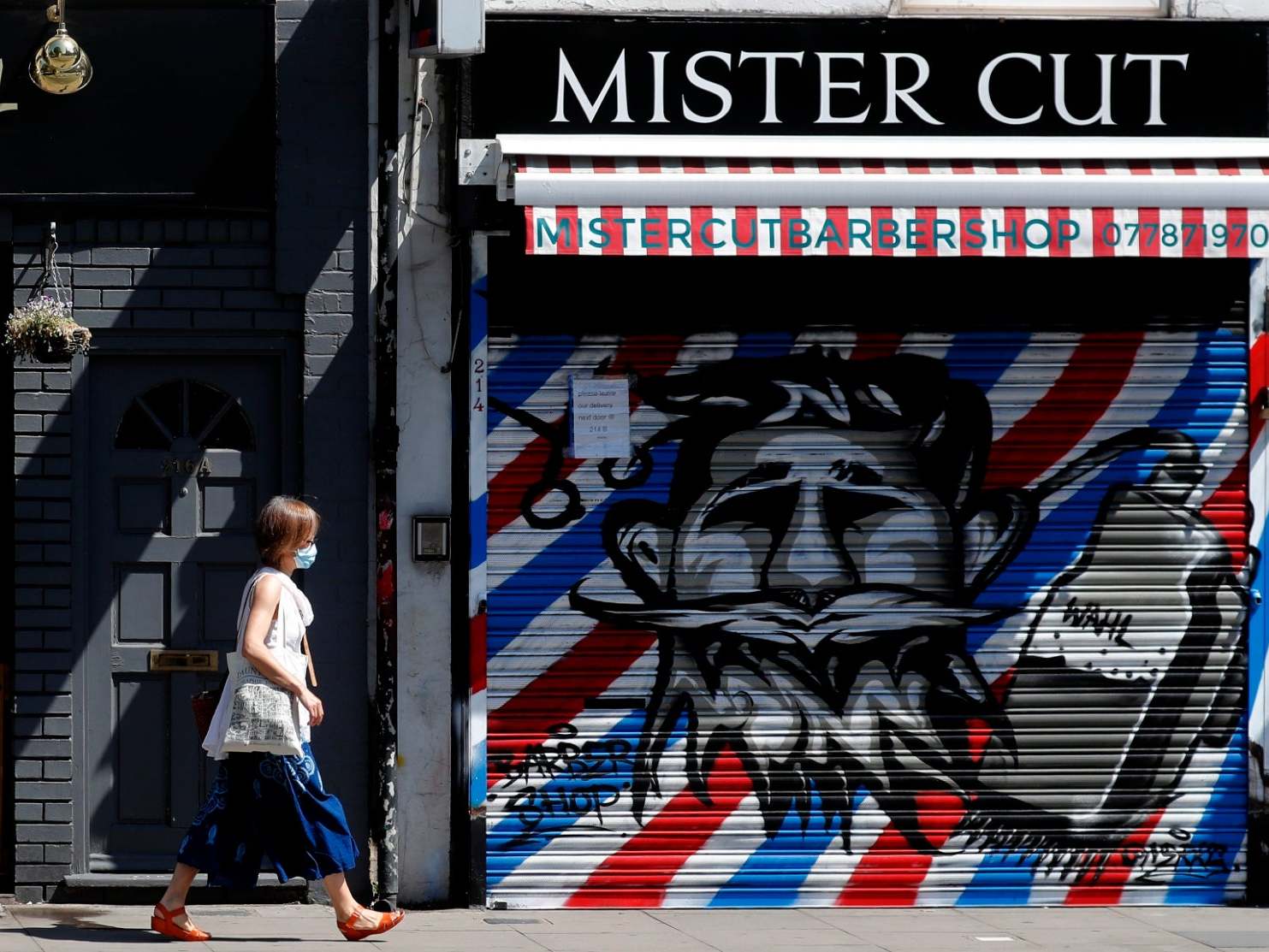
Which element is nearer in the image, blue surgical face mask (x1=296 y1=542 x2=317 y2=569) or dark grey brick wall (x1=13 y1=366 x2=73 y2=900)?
blue surgical face mask (x1=296 y1=542 x2=317 y2=569)

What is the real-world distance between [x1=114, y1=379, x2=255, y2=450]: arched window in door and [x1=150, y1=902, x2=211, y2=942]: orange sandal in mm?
2287

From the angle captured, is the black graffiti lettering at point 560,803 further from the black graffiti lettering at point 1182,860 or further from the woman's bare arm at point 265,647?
the black graffiti lettering at point 1182,860

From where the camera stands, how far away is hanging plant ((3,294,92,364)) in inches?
309

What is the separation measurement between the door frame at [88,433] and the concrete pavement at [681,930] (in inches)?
24.5

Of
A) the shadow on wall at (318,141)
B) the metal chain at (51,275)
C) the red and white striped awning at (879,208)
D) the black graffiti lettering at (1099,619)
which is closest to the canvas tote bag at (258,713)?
the shadow on wall at (318,141)

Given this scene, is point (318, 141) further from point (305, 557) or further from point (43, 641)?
point (43, 641)

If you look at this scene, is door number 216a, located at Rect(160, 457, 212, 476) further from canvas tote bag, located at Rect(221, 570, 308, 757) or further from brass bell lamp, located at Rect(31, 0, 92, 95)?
brass bell lamp, located at Rect(31, 0, 92, 95)

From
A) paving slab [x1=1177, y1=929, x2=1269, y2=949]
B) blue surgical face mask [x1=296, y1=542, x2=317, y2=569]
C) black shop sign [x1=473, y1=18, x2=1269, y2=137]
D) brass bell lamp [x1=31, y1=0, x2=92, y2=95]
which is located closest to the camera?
blue surgical face mask [x1=296, y1=542, x2=317, y2=569]

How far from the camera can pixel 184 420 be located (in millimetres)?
8359

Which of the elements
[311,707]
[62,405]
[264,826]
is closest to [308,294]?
[62,405]

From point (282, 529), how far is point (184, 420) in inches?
59.5

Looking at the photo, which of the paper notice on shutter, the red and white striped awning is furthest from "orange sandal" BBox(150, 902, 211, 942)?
the red and white striped awning

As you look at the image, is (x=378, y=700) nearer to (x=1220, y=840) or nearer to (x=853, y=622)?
(x=853, y=622)

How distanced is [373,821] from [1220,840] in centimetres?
421
